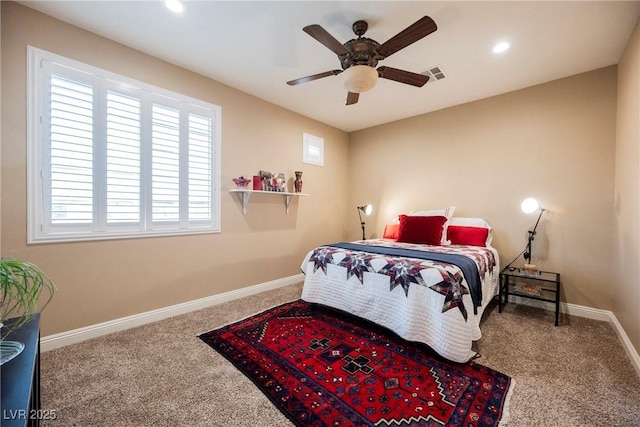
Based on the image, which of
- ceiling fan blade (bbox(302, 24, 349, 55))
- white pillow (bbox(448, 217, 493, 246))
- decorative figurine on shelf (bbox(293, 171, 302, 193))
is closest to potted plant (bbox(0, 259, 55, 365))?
ceiling fan blade (bbox(302, 24, 349, 55))

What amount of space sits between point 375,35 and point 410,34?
610 millimetres

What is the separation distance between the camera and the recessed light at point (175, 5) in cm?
197

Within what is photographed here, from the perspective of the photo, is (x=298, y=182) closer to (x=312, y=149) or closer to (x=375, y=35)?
(x=312, y=149)

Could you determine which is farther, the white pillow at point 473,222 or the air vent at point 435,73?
the white pillow at point 473,222

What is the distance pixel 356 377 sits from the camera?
5.92ft

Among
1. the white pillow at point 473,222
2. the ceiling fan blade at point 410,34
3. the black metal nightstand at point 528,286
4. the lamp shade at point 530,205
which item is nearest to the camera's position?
the ceiling fan blade at point 410,34

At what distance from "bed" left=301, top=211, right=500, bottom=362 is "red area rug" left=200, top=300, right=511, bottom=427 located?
0.55 feet

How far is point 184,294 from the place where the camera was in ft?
9.57

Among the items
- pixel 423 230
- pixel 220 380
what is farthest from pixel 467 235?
pixel 220 380

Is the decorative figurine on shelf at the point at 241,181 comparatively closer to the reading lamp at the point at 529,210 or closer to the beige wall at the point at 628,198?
the reading lamp at the point at 529,210

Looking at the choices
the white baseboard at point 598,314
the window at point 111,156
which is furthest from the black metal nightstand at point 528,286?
the window at point 111,156

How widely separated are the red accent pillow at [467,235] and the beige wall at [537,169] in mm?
292

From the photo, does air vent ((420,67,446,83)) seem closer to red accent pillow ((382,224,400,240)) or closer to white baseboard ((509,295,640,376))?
red accent pillow ((382,224,400,240))

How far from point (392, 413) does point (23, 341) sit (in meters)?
1.77
